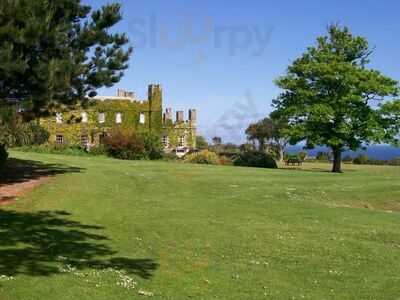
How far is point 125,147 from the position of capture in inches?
1689

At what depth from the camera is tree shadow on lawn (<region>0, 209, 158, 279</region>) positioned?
9805mm

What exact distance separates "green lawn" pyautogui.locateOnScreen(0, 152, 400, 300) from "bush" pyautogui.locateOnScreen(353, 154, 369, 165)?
142 feet

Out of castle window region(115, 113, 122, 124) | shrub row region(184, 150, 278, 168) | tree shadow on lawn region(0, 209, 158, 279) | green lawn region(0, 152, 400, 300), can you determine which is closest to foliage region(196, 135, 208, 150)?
castle window region(115, 113, 122, 124)

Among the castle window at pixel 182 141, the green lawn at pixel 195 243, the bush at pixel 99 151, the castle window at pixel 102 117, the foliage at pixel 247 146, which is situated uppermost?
the castle window at pixel 102 117

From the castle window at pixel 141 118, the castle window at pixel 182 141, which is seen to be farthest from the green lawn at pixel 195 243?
the castle window at pixel 182 141

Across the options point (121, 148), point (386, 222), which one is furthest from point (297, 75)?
point (386, 222)

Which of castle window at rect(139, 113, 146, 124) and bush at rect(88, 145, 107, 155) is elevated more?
castle window at rect(139, 113, 146, 124)

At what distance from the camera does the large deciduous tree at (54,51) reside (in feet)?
48.0

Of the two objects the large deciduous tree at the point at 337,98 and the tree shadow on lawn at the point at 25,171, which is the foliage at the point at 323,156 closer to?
the large deciduous tree at the point at 337,98

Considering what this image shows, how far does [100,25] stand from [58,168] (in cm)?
877

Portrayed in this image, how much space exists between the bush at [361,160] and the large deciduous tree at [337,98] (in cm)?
2545

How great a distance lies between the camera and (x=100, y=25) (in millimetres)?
19766

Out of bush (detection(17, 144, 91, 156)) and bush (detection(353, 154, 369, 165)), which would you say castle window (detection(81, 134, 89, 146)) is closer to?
bush (detection(17, 144, 91, 156))

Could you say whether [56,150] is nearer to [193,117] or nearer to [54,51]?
[54,51]
